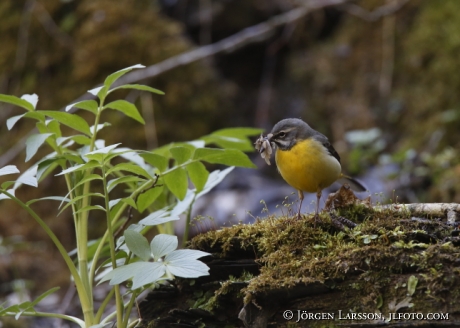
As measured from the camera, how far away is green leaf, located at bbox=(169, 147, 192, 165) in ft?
9.38

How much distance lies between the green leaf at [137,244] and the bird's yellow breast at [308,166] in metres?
1.42

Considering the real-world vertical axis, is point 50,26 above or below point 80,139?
above

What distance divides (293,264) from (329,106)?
6637 millimetres

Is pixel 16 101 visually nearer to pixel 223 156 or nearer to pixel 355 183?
pixel 223 156

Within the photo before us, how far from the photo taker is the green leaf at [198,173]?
3.09 meters

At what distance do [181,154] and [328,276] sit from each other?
3.34 feet

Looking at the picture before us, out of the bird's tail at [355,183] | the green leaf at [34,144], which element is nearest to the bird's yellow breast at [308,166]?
the bird's tail at [355,183]

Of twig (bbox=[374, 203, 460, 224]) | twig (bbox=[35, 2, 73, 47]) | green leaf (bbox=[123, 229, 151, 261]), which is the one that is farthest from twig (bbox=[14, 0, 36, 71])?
twig (bbox=[374, 203, 460, 224])

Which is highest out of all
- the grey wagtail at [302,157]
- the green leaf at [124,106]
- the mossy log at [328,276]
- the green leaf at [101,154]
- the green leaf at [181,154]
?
the grey wagtail at [302,157]

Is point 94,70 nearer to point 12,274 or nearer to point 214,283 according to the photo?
point 12,274

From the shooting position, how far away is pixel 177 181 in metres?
3.12

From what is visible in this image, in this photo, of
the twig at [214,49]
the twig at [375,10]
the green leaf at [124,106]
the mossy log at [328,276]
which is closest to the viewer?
the mossy log at [328,276]

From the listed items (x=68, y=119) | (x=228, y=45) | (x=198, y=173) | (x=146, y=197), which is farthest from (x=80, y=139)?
(x=228, y=45)

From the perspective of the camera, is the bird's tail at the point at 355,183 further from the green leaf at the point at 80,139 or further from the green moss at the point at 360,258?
the green leaf at the point at 80,139
